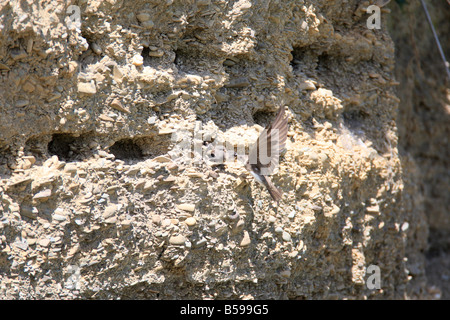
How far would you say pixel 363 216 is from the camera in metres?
2.18

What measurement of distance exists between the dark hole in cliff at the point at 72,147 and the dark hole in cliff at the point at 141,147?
0.33ft

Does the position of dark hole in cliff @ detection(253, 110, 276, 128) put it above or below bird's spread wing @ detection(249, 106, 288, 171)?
above

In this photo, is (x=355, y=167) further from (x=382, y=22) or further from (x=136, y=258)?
(x=136, y=258)

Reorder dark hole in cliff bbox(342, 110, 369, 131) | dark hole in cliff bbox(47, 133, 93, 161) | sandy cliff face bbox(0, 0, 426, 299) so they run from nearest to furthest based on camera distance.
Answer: sandy cliff face bbox(0, 0, 426, 299) < dark hole in cliff bbox(47, 133, 93, 161) < dark hole in cliff bbox(342, 110, 369, 131)

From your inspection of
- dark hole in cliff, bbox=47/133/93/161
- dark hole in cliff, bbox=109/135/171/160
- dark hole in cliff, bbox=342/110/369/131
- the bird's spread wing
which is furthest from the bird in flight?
dark hole in cliff, bbox=342/110/369/131

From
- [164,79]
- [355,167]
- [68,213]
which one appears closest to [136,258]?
[68,213]

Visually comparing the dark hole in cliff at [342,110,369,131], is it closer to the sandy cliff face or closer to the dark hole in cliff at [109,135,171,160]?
the sandy cliff face

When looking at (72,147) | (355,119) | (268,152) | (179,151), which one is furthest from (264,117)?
→ (72,147)

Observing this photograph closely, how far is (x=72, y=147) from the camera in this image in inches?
60.1

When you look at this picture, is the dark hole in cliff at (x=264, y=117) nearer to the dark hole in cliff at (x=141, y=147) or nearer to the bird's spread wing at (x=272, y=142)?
the bird's spread wing at (x=272, y=142)

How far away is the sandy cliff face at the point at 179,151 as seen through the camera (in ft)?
4.58

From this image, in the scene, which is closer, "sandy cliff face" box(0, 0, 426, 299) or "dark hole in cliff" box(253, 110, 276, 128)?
"sandy cliff face" box(0, 0, 426, 299)

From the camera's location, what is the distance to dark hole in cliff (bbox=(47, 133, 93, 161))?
1.53 m
